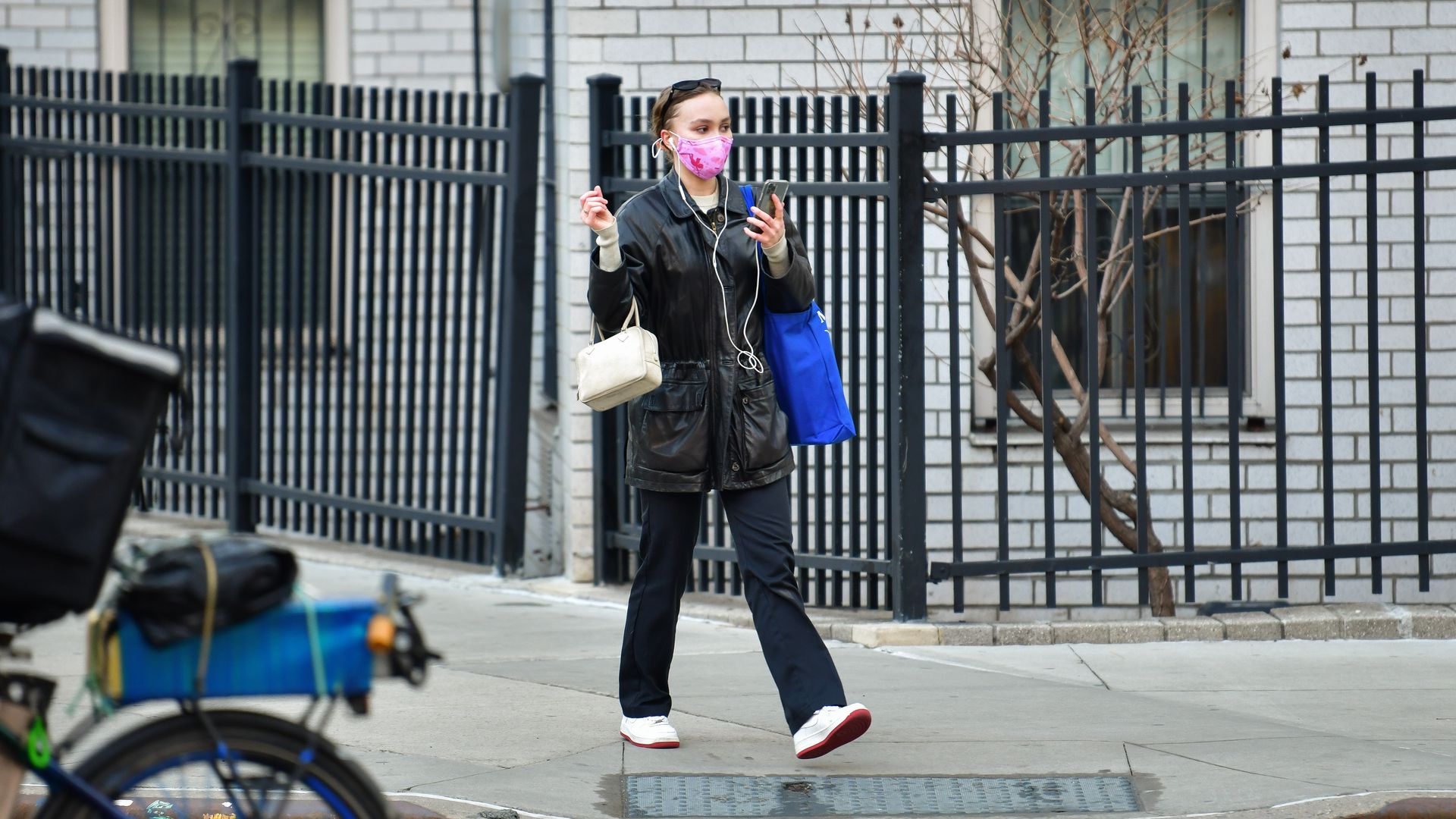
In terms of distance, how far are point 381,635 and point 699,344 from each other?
2.24 meters

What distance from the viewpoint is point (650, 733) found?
5.77 m

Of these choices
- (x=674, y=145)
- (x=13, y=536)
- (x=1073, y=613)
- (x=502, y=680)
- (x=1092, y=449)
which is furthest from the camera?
(x=1073, y=613)

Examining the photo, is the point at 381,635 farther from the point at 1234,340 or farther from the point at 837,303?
the point at 1234,340

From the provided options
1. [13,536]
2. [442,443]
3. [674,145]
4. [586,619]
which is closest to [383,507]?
[442,443]

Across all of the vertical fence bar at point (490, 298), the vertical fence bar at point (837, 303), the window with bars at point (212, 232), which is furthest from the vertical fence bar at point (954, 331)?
the window with bars at point (212, 232)

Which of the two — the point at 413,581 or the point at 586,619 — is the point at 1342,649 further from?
the point at 413,581

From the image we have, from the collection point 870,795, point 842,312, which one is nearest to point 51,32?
point 842,312

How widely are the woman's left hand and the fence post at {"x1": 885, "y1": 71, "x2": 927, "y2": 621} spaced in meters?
2.03

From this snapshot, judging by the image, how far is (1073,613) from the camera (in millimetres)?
9578

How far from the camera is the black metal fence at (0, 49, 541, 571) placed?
344 inches

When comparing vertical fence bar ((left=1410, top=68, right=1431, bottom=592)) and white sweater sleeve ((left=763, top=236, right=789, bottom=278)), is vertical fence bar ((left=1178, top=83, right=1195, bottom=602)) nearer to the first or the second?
vertical fence bar ((left=1410, top=68, right=1431, bottom=592))

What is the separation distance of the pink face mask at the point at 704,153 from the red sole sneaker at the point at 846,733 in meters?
1.56

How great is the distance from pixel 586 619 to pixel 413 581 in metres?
1.13

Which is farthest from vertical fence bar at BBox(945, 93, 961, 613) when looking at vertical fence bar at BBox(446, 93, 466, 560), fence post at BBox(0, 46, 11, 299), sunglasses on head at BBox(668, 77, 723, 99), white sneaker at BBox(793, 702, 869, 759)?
fence post at BBox(0, 46, 11, 299)
